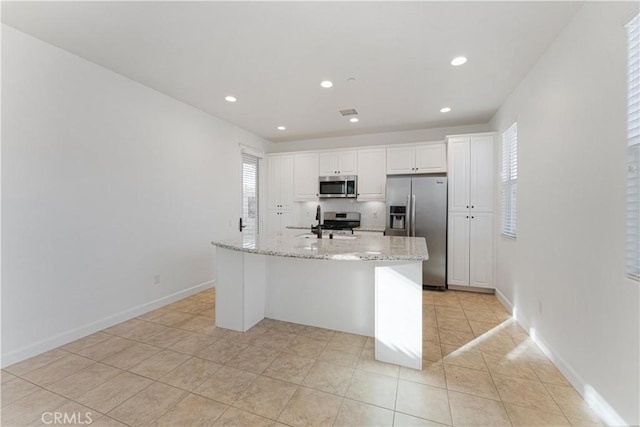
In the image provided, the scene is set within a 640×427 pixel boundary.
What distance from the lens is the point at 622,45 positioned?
149cm

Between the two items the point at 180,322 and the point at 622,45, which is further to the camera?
the point at 180,322

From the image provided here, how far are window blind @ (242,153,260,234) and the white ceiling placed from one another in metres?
1.63

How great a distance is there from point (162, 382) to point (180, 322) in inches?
42.5

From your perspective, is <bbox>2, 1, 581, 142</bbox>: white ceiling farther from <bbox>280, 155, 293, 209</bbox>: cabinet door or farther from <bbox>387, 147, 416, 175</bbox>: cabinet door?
<bbox>280, 155, 293, 209</bbox>: cabinet door

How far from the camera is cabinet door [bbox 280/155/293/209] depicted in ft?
17.8

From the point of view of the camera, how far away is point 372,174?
4867mm

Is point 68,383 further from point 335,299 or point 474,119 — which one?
point 474,119

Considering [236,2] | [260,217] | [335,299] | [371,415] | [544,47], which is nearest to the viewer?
[371,415]

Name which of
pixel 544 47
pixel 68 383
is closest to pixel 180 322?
pixel 68 383

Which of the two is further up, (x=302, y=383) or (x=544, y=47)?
(x=544, y=47)

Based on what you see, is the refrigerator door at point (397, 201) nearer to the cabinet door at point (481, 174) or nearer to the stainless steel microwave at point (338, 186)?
the stainless steel microwave at point (338, 186)

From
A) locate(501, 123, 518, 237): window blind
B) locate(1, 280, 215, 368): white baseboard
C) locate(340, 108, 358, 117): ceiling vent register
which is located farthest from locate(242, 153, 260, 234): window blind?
locate(501, 123, 518, 237): window blind

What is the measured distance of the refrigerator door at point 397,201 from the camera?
4.33 meters

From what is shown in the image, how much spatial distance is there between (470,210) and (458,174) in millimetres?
569
